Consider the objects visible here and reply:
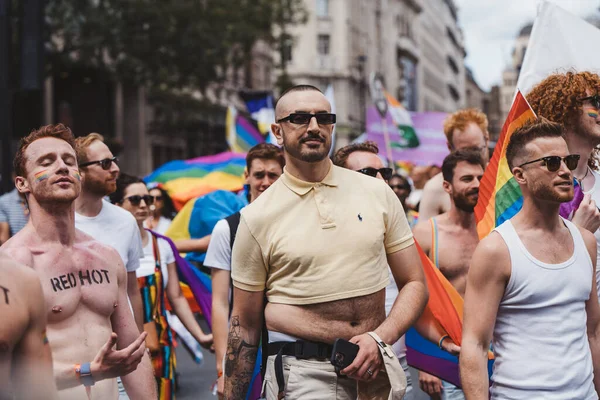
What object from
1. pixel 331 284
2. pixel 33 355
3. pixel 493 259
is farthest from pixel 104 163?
pixel 33 355

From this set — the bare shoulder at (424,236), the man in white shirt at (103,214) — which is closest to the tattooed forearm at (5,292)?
the man in white shirt at (103,214)

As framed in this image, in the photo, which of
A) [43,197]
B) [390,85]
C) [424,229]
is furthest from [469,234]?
[390,85]

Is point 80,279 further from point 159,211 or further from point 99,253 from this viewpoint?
point 159,211

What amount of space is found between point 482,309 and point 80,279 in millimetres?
1620

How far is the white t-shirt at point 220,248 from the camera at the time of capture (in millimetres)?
5746

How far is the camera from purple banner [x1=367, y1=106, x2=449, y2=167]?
15.8 m

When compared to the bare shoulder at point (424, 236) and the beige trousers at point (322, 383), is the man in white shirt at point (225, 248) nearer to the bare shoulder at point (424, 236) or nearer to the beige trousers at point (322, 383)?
the bare shoulder at point (424, 236)

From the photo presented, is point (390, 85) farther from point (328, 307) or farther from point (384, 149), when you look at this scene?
point (328, 307)

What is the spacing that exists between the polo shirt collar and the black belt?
60cm

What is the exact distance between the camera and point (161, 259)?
23.9ft

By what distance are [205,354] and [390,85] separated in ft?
259

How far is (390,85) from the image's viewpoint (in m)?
89.8

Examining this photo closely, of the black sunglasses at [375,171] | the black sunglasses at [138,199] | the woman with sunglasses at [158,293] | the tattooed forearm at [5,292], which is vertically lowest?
the woman with sunglasses at [158,293]

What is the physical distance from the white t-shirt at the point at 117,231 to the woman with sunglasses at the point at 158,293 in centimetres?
98
